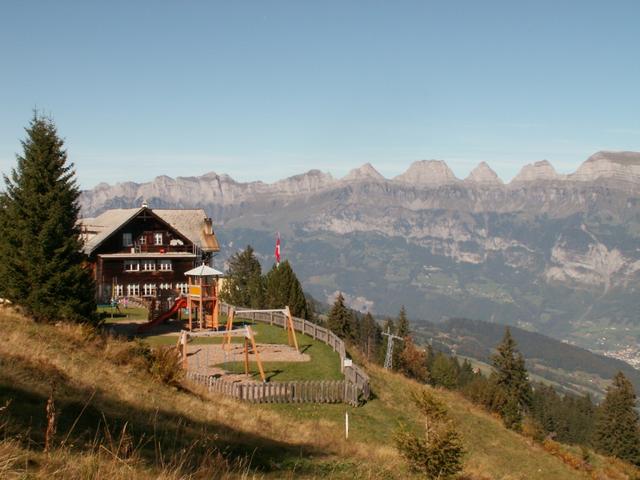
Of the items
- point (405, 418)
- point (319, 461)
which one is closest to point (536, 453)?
point (405, 418)

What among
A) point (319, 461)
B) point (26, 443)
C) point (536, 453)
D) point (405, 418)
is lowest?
point (536, 453)

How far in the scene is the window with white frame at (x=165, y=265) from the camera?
216 feet

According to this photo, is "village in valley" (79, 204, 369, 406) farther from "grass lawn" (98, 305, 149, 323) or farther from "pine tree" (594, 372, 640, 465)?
"pine tree" (594, 372, 640, 465)

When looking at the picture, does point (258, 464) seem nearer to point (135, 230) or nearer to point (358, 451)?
point (358, 451)

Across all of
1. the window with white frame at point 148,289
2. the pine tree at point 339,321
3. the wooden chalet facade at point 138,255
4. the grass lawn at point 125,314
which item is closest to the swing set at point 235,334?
the grass lawn at point 125,314

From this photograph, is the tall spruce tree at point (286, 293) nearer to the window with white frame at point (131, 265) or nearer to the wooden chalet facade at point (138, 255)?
the wooden chalet facade at point (138, 255)

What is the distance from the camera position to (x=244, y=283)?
104500 mm

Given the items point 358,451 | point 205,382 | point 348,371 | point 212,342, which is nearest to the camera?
point 358,451

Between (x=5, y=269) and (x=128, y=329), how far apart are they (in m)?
14.8

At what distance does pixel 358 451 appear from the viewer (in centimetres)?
1491

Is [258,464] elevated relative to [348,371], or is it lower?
elevated

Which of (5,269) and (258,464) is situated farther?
(5,269)

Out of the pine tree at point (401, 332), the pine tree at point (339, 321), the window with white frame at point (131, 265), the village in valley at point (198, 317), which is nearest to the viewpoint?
the village in valley at point (198, 317)

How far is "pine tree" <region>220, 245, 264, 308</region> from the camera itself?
8769 centimetres
